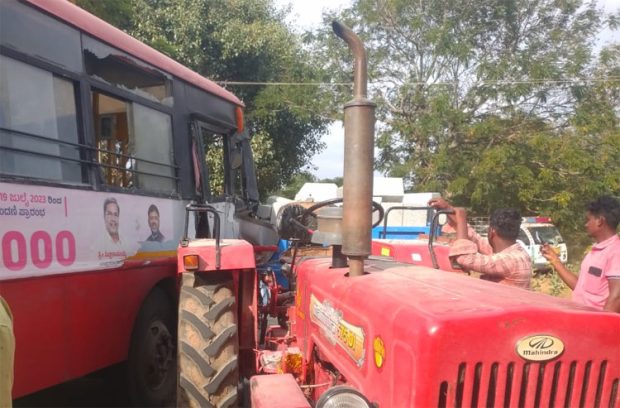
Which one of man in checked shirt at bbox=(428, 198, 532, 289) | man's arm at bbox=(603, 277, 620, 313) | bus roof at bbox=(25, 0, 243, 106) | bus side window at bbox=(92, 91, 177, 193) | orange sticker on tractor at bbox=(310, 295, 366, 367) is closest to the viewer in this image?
orange sticker on tractor at bbox=(310, 295, 366, 367)

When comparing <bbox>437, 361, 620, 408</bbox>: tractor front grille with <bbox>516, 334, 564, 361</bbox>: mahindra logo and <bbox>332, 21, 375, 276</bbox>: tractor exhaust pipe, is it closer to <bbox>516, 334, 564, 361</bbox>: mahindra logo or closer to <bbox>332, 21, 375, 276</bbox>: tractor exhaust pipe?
<bbox>516, 334, 564, 361</bbox>: mahindra logo

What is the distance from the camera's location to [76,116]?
3.58 meters

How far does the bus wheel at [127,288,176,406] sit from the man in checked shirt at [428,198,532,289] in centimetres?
233

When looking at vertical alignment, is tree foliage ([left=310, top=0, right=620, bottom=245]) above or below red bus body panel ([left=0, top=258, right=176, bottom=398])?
above

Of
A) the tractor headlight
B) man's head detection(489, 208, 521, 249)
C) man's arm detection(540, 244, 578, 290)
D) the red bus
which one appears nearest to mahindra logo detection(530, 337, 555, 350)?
the tractor headlight

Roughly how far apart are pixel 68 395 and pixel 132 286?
1565mm

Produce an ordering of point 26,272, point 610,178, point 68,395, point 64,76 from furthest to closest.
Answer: point 610,178, point 68,395, point 64,76, point 26,272

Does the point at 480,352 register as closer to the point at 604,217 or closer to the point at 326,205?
the point at 326,205

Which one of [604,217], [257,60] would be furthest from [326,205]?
[257,60]

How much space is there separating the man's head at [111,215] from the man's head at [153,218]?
439 mm

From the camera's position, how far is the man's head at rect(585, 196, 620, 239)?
3.51 m

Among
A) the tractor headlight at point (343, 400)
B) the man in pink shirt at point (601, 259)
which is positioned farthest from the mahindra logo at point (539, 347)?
the man in pink shirt at point (601, 259)

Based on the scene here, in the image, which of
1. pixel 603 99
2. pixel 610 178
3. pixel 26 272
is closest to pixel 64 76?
pixel 26 272

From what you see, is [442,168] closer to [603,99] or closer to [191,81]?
[603,99]
